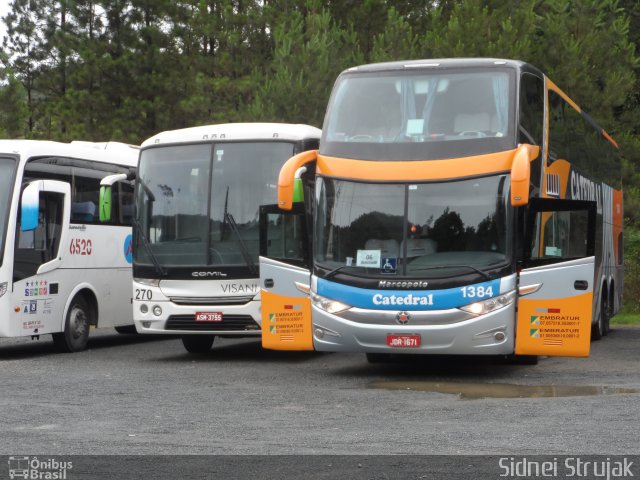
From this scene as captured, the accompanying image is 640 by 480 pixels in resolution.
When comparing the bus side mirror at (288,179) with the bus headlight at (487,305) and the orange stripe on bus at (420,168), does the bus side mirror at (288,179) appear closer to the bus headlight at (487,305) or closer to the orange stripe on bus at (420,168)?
the orange stripe on bus at (420,168)

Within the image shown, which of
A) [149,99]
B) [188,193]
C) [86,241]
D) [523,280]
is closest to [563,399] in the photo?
[523,280]

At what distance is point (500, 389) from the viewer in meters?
13.7

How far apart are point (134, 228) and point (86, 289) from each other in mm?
2968

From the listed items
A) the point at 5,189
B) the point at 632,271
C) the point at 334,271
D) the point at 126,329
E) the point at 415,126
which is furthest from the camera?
the point at 632,271

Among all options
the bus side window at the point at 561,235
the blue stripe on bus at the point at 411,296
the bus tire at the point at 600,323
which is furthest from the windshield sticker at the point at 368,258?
the bus tire at the point at 600,323

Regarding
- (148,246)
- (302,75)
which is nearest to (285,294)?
(148,246)

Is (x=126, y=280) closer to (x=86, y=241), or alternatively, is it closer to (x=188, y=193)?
(x=86, y=241)

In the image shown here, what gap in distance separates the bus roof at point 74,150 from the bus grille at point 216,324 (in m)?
3.39

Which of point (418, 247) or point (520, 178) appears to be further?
point (418, 247)

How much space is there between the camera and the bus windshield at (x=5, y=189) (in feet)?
58.3

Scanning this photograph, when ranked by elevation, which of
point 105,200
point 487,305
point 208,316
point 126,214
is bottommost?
point 208,316

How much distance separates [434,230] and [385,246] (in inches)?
23.8

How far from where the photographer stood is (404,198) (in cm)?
1450

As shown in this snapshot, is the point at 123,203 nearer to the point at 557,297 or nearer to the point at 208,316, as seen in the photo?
the point at 208,316
